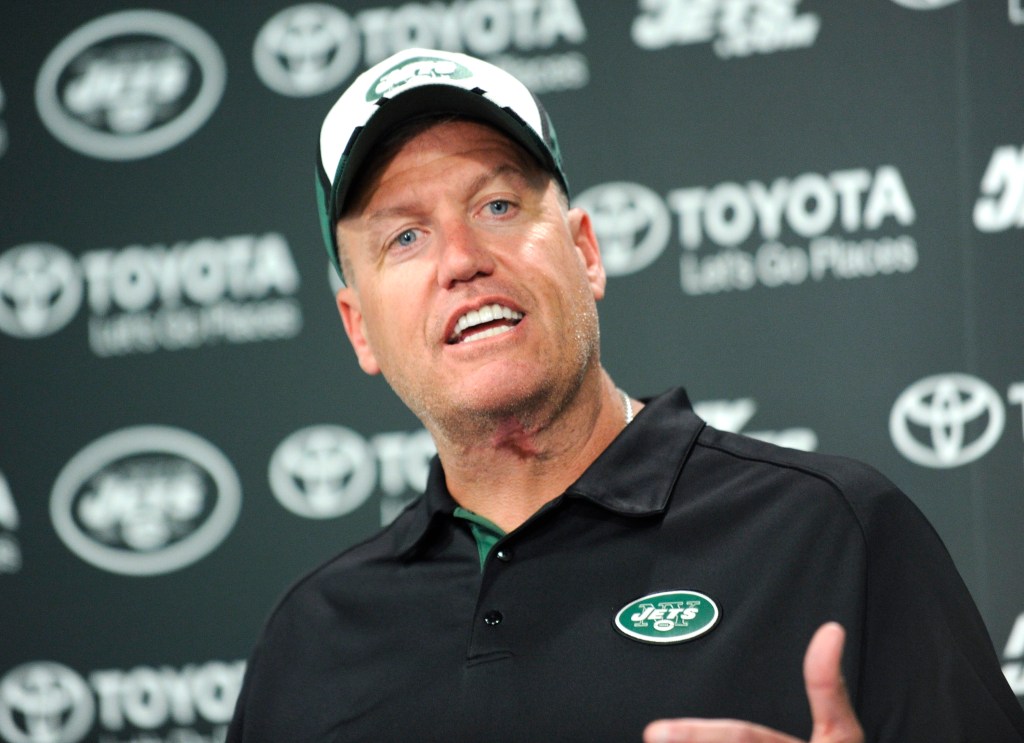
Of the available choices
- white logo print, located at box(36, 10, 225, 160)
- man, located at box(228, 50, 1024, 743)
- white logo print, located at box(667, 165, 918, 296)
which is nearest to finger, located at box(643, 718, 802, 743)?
man, located at box(228, 50, 1024, 743)

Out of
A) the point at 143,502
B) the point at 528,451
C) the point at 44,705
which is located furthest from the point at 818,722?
the point at 44,705

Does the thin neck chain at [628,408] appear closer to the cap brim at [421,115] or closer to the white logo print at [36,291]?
the cap brim at [421,115]

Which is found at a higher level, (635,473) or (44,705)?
(635,473)

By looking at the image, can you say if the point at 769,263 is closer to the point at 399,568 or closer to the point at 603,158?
the point at 603,158

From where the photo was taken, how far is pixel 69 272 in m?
2.22

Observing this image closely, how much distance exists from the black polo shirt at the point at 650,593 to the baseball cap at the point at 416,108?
14.9 inches

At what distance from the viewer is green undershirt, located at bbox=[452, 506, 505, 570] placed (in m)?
1.40

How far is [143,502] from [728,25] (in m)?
1.33

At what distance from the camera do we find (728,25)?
2014 mm

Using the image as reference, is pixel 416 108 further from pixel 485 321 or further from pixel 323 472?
pixel 323 472

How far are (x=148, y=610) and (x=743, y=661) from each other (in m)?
1.35

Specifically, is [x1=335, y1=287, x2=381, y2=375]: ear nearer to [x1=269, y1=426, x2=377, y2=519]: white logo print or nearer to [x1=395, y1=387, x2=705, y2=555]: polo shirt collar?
[x1=395, y1=387, x2=705, y2=555]: polo shirt collar

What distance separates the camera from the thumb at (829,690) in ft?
3.04

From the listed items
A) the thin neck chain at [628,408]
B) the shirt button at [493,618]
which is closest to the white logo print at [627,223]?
the thin neck chain at [628,408]
